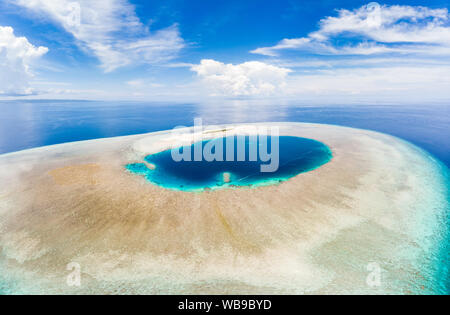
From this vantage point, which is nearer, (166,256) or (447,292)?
(447,292)

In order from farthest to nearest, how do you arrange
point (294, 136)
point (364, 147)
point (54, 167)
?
point (294, 136)
point (364, 147)
point (54, 167)

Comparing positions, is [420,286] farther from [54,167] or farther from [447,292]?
[54,167]

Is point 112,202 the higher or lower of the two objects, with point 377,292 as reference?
higher
